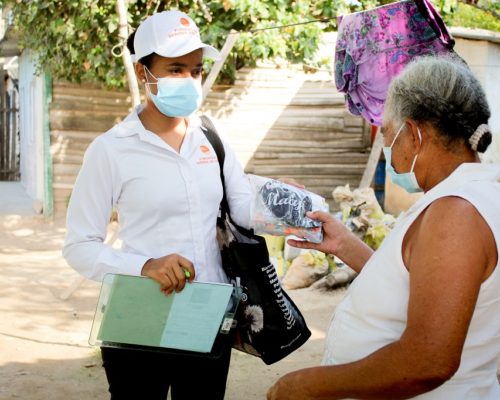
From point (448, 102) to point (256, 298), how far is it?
1.08 m

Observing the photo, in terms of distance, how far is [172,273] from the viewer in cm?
224

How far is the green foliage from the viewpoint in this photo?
910 cm

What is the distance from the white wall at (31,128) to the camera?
11836 millimetres

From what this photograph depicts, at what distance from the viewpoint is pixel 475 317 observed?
5.32ft

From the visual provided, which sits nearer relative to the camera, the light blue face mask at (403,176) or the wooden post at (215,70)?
the light blue face mask at (403,176)

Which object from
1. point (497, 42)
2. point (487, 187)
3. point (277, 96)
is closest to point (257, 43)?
point (277, 96)

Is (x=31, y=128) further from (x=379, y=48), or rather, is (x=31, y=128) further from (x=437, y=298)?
(x=437, y=298)

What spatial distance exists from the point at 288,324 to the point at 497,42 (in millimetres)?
5803

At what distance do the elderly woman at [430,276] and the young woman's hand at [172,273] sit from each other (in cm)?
55

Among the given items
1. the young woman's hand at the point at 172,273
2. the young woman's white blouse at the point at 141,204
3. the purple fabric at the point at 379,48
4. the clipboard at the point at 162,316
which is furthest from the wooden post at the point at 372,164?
the young woman's hand at the point at 172,273

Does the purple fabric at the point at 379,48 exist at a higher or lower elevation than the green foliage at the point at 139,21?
higher

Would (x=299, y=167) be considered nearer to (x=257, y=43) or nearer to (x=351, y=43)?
(x=257, y=43)

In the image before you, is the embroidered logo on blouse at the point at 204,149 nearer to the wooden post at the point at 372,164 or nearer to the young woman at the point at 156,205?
the young woman at the point at 156,205

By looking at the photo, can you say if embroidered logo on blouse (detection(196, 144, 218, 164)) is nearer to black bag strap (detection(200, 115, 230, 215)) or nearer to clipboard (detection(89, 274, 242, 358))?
black bag strap (detection(200, 115, 230, 215))
